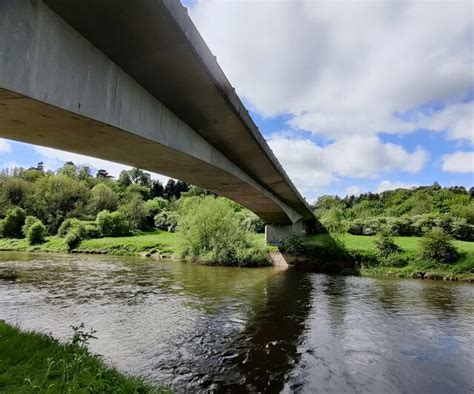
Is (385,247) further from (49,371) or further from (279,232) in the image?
(49,371)

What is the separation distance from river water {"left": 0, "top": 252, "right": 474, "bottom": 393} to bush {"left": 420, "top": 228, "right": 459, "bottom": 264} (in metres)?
7.23

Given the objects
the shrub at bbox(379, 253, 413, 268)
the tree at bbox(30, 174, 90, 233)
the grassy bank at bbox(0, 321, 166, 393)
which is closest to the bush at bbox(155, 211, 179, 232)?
the tree at bbox(30, 174, 90, 233)

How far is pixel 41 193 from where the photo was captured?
216 feet

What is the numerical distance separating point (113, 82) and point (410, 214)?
184 feet

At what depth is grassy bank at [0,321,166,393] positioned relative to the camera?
4648mm

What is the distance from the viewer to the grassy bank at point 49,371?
4.65 m

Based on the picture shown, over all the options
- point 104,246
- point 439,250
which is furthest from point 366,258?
point 104,246

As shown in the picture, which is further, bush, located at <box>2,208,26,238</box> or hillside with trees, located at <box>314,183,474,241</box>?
bush, located at <box>2,208,26,238</box>

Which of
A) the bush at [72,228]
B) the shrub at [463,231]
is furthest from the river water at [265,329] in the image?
the bush at [72,228]

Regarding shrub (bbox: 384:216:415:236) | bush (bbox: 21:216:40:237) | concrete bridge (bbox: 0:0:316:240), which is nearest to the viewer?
concrete bridge (bbox: 0:0:316:240)

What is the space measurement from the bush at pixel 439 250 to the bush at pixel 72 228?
40.5 m

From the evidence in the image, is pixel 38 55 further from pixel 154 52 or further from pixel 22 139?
pixel 22 139

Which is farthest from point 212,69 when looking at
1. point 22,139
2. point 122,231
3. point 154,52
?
point 122,231

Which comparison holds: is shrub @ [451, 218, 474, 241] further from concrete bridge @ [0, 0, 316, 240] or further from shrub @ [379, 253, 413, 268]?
concrete bridge @ [0, 0, 316, 240]
